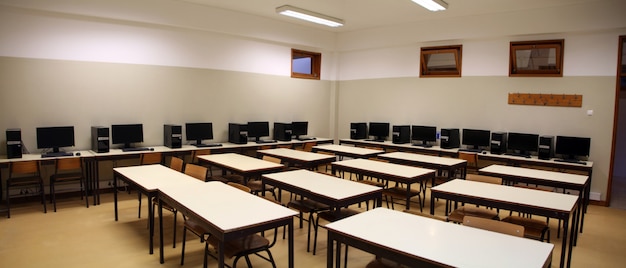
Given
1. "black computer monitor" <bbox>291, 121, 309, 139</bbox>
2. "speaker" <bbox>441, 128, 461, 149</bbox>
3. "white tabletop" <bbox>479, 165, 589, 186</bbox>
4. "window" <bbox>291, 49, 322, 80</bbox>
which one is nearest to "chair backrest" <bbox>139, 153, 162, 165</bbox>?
"black computer monitor" <bbox>291, 121, 309, 139</bbox>

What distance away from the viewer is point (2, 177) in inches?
205

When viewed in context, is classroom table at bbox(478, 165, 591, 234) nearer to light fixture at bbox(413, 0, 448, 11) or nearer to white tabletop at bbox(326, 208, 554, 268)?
white tabletop at bbox(326, 208, 554, 268)

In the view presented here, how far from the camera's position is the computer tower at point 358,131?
842 centimetres

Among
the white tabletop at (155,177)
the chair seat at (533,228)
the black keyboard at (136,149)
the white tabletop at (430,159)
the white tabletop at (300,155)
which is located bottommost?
the chair seat at (533,228)

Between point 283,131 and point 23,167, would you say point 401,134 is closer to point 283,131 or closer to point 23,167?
point 283,131

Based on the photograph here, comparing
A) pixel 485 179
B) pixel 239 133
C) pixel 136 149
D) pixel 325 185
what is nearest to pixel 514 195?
pixel 485 179

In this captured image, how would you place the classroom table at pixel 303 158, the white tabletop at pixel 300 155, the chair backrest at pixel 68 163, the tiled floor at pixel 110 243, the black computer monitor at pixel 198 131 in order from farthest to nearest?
the black computer monitor at pixel 198 131, the white tabletop at pixel 300 155, the classroom table at pixel 303 158, the chair backrest at pixel 68 163, the tiled floor at pixel 110 243

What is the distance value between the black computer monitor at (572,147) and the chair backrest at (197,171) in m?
5.57

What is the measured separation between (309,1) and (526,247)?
5.15 m

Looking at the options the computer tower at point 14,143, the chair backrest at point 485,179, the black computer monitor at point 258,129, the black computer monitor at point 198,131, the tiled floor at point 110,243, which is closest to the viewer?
the tiled floor at point 110,243

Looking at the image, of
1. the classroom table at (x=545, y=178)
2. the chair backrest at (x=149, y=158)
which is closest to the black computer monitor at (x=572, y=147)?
the classroom table at (x=545, y=178)

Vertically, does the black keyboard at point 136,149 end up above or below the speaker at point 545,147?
below

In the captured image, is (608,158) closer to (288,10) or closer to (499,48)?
(499,48)

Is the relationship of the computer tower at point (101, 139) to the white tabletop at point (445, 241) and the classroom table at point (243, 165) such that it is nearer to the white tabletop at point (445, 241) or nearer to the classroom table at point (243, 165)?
the classroom table at point (243, 165)
